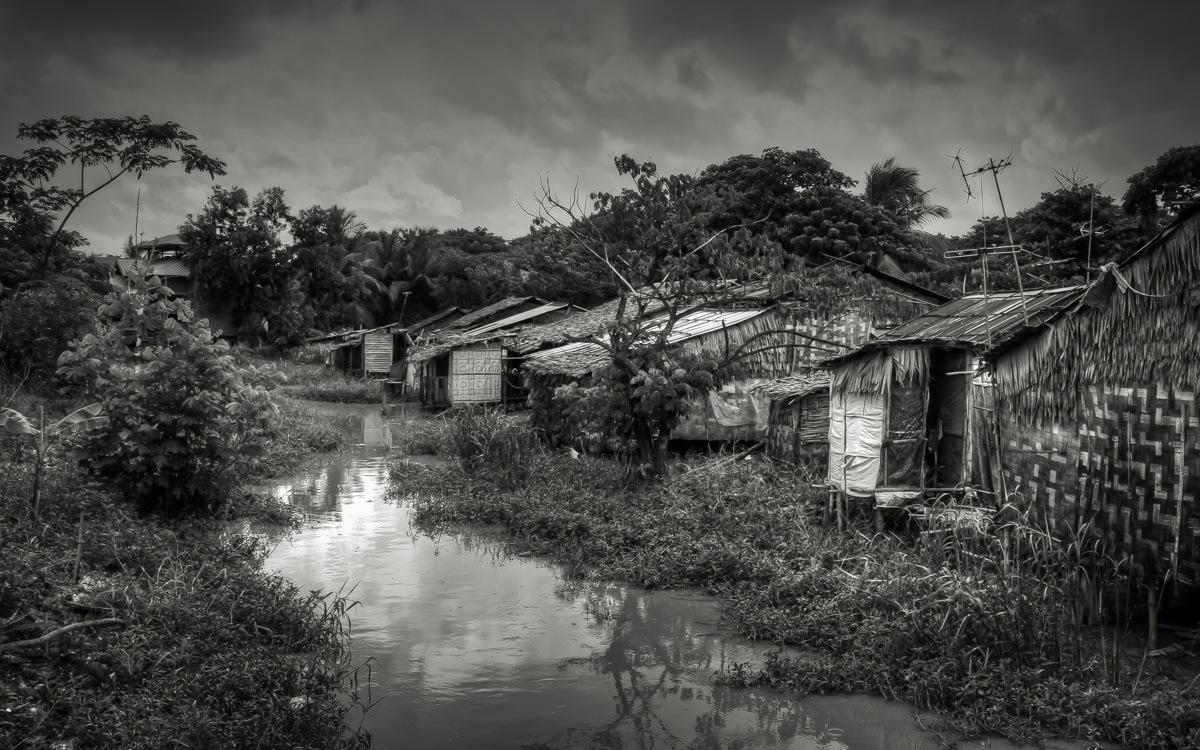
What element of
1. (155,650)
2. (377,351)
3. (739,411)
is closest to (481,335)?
(377,351)

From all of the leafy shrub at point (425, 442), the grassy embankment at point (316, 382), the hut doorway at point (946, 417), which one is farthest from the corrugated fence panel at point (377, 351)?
the hut doorway at point (946, 417)

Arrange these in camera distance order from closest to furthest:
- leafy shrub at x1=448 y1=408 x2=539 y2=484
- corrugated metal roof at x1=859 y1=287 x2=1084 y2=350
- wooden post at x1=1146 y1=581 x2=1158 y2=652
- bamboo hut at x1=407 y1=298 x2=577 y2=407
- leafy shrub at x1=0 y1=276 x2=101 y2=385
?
wooden post at x1=1146 y1=581 x2=1158 y2=652, corrugated metal roof at x1=859 y1=287 x2=1084 y2=350, leafy shrub at x1=448 y1=408 x2=539 y2=484, leafy shrub at x1=0 y1=276 x2=101 y2=385, bamboo hut at x1=407 y1=298 x2=577 y2=407

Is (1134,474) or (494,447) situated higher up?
(1134,474)

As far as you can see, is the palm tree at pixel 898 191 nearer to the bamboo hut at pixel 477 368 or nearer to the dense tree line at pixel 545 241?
the dense tree line at pixel 545 241

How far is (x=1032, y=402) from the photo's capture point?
7.31 metres

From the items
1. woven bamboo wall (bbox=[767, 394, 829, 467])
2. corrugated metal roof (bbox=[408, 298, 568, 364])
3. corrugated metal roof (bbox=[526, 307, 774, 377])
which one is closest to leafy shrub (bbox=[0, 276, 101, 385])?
corrugated metal roof (bbox=[526, 307, 774, 377])

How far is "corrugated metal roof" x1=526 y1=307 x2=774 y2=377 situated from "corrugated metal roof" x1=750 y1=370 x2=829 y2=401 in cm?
125

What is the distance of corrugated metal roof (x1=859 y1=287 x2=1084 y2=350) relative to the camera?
839 cm

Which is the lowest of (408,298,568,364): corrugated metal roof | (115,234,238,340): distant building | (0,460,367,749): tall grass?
(0,460,367,749): tall grass

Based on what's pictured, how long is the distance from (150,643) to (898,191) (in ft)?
91.0

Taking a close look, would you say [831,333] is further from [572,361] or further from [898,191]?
[898,191]

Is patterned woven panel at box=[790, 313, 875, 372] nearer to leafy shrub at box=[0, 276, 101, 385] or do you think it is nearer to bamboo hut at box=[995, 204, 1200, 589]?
bamboo hut at box=[995, 204, 1200, 589]

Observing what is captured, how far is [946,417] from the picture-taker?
9352mm

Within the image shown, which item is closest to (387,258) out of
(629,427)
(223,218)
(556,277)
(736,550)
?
(223,218)
